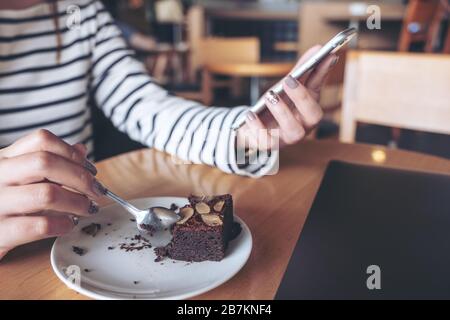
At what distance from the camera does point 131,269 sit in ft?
1.69

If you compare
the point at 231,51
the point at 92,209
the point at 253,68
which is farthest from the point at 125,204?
the point at 231,51

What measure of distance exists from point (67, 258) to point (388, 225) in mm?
437

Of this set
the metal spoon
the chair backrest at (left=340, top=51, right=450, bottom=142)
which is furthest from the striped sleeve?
the chair backrest at (left=340, top=51, right=450, bottom=142)

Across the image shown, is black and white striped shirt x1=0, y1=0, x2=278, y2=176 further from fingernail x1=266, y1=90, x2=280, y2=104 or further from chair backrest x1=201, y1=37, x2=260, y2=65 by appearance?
chair backrest x1=201, y1=37, x2=260, y2=65

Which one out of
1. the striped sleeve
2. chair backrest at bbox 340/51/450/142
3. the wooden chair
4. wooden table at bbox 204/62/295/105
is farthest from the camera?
the wooden chair

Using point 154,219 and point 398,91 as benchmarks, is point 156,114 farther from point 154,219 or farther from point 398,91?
point 398,91

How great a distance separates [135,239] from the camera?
59cm

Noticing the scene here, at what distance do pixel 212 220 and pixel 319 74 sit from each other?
372 mm

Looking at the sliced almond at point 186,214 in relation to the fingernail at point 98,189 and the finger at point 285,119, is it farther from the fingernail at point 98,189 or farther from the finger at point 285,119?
the finger at point 285,119

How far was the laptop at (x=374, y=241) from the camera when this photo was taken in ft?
1.59

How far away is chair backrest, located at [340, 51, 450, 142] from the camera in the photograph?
1.22 meters

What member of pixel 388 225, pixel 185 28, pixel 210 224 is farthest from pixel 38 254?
pixel 185 28

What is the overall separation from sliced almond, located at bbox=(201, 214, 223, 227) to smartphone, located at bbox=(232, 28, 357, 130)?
264 mm
